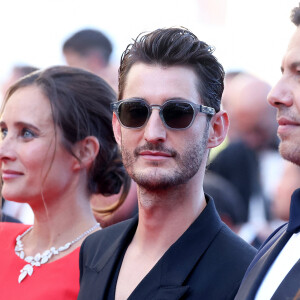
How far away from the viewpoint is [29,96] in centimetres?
356

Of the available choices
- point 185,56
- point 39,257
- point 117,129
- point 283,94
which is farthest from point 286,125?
point 39,257

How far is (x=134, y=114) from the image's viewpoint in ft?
9.35

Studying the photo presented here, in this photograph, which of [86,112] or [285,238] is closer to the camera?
[285,238]

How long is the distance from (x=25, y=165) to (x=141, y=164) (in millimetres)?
868

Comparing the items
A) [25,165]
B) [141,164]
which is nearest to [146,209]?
[141,164]

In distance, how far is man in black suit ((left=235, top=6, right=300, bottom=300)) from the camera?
7.36ft

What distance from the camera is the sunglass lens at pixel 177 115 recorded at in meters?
2.77

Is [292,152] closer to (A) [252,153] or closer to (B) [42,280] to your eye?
(B) [42,280]

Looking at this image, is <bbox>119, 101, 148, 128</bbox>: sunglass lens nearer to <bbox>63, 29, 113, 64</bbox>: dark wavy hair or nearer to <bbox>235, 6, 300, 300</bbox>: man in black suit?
<bbox>235, 6, 300, 300</bbox>: man in black suit

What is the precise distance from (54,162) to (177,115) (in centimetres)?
93

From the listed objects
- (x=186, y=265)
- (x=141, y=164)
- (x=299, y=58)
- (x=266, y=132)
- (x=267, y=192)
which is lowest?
(x=267, y=192)

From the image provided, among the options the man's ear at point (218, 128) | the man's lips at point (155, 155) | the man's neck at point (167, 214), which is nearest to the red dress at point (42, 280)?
the man's neck at point (167, 214)

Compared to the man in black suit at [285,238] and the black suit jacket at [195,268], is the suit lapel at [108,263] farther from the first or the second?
the man in black suit at [285,238]

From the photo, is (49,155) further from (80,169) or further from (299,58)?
(299,58)
